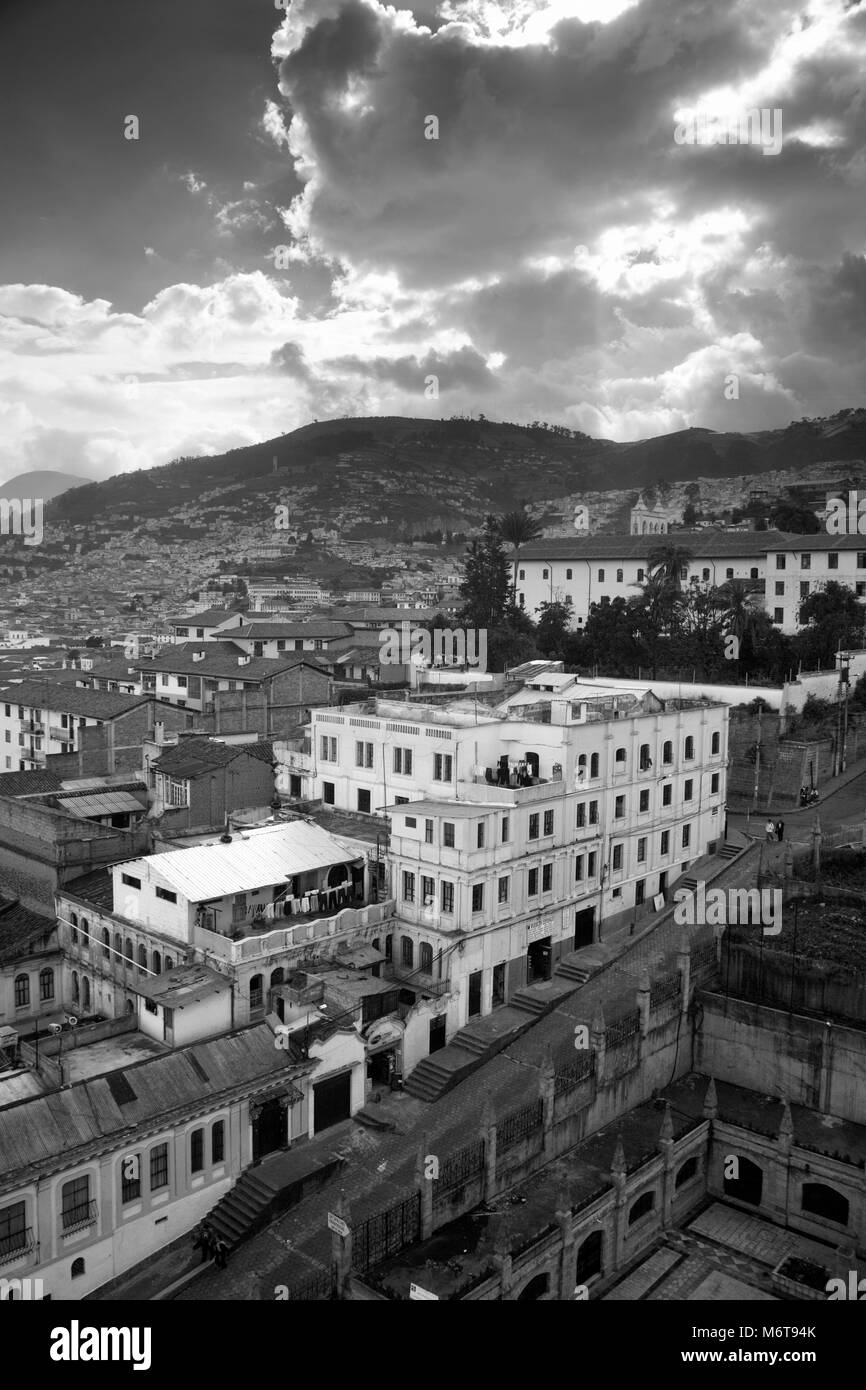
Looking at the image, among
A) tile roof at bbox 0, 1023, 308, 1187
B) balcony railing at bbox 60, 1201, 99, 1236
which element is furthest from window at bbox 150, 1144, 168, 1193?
balcony railing at bbox 60, 1201, 99, 1236

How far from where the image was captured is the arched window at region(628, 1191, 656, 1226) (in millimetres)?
27094

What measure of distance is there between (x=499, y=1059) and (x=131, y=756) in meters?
28.1

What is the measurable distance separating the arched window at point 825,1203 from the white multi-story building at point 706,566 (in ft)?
150

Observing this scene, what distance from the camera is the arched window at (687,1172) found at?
28.9 meters

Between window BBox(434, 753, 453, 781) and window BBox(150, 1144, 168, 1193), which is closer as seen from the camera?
window BBox(150, 1144, 168, 1193)

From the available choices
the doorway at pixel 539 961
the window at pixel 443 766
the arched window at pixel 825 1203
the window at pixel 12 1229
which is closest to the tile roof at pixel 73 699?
the window at pixel 443 766

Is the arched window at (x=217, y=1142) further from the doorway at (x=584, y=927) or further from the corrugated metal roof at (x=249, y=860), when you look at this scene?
the doorway at (x=584, y=927)

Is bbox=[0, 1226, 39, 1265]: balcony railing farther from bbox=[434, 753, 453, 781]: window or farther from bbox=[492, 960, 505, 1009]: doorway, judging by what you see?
bbox=[434, 753, 453, 781]: window

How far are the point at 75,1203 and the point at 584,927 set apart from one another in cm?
2091

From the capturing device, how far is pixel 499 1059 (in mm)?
29938

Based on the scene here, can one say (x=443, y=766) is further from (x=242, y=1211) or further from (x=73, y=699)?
(x=73, y=699)

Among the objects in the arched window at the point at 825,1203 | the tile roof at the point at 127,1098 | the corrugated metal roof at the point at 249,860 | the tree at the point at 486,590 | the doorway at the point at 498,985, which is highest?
the tree at the point at 486,590

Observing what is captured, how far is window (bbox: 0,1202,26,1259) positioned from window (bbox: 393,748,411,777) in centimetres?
1999
